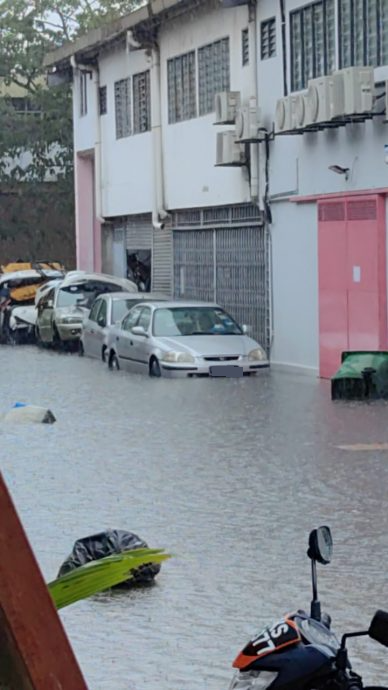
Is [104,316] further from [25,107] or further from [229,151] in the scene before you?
[25,107]

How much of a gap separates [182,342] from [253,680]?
827 inches

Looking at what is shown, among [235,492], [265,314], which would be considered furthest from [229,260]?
[235,492]

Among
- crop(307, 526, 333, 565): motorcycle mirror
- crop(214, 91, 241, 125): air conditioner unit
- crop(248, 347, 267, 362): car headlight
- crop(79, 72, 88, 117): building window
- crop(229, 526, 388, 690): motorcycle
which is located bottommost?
crop(248, 347, 267, 362): car headlight

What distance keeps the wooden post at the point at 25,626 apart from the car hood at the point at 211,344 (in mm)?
21523

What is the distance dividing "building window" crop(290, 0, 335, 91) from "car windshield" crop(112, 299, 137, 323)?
5.35 m

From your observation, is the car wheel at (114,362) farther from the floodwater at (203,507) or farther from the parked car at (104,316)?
the floodwater at (203,507)

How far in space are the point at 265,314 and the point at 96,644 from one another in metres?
20.5

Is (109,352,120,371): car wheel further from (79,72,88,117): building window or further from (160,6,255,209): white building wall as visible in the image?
(79,72,88,117): building window

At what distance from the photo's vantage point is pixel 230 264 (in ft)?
97.1

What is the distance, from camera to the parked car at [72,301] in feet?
108

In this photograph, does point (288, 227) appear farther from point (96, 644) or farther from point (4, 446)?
point (96, 644)

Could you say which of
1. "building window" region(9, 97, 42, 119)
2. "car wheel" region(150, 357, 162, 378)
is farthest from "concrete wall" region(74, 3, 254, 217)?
"building window" region(9, 97, 42, 119)

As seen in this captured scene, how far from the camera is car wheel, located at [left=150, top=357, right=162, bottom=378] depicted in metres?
24.5

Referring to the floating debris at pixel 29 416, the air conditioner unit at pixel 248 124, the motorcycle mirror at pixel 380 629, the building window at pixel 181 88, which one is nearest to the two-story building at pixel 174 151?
the building window at pixel 181 88
